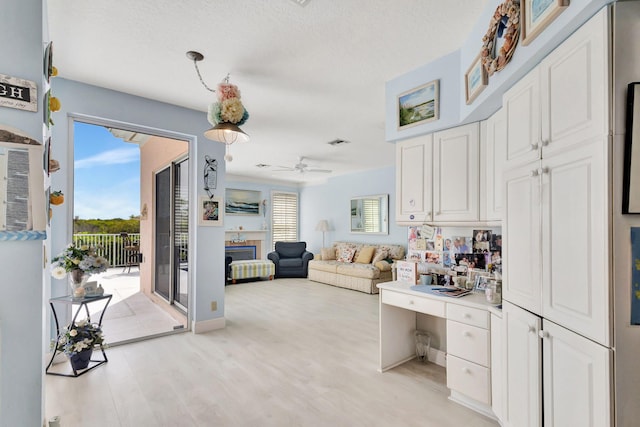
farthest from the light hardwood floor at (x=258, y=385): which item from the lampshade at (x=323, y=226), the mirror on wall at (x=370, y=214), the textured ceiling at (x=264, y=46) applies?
the lampshade at (x=323, y=226)

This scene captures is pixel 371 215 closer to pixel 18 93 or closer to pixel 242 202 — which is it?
pixel 242 202

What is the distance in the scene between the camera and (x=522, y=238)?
5.49 feet

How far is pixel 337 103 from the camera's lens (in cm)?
354

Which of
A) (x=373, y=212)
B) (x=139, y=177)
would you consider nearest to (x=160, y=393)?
(x=139, y=177)

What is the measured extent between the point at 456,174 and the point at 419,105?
737 mm

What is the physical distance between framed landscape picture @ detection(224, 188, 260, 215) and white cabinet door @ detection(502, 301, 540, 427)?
7204 millimetres

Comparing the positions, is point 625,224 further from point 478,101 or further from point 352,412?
point 352,412

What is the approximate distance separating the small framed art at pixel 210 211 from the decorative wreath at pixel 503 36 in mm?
3235

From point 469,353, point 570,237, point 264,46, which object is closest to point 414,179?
point 469,353

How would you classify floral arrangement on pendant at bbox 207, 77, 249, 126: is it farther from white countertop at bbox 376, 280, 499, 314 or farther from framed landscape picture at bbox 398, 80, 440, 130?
white countertop at bbox 376, 280, 499, 314

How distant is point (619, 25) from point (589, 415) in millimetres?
1479

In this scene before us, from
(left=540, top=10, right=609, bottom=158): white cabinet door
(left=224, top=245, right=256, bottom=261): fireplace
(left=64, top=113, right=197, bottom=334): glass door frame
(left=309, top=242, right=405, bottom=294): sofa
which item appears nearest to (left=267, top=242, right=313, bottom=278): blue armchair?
(left=309, top=242, right=405, bottom=294): sofa

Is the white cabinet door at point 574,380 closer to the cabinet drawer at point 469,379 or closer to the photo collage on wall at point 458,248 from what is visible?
the cabinet drawer at point 469,379

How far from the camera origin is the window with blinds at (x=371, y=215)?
736cm
